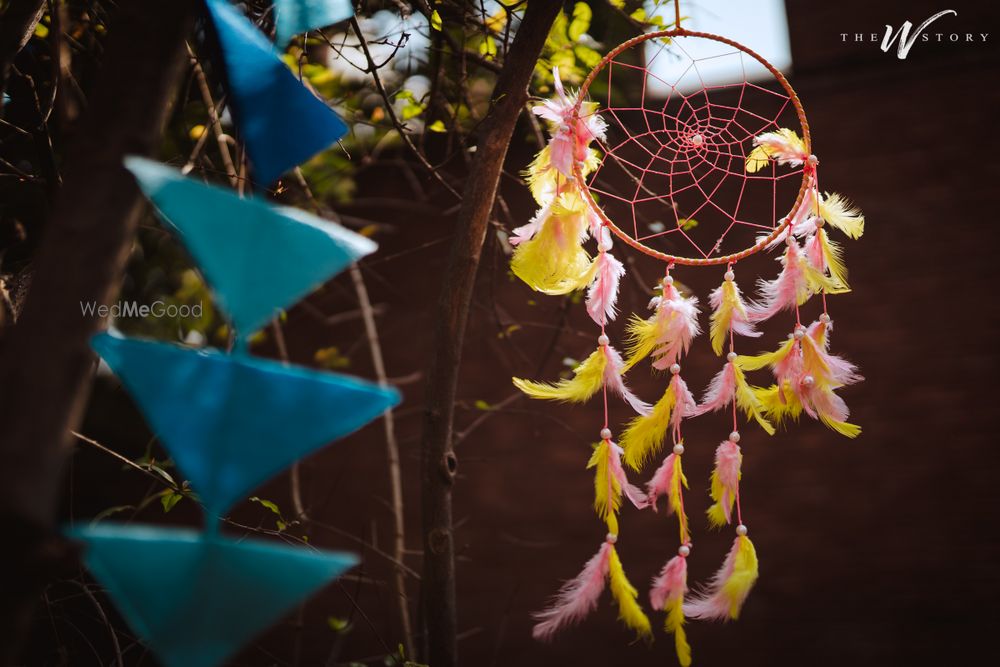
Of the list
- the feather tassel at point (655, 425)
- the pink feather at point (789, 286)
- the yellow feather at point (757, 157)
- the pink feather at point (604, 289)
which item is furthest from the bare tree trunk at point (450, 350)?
the pink feather at point (789, 286)

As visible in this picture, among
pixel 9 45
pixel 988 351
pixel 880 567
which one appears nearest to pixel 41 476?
pixel 9 45

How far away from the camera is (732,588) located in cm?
133

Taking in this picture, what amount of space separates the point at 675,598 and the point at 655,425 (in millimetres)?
322

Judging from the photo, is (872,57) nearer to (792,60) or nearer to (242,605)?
(792,60)

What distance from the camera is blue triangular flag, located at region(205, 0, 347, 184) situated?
99cm

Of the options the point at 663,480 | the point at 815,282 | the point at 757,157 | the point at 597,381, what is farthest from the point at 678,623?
the point at 757,157

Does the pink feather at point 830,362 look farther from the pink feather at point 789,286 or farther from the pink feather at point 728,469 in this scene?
the pink feather at point 728,469

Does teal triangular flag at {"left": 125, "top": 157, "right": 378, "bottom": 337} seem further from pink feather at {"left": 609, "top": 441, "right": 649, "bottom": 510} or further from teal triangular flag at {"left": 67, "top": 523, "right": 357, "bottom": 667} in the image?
pink feather at {"left": 609, "top": 441, "right": 649, "bottom": 510}

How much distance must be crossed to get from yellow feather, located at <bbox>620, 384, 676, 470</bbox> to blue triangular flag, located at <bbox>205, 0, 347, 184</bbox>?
77cm

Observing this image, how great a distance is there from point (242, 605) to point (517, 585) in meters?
1.90

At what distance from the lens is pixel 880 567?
2.36 metres

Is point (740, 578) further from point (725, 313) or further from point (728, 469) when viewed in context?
point (725, 313)
